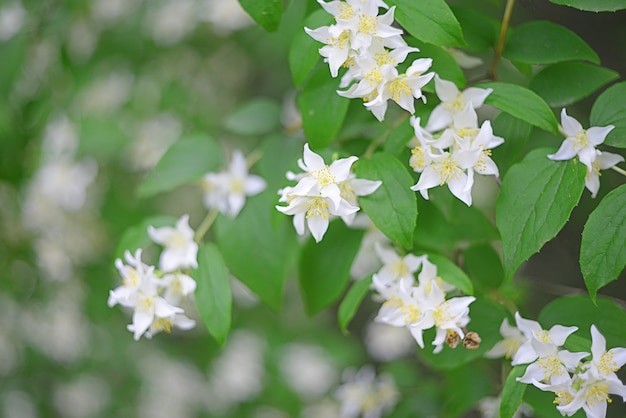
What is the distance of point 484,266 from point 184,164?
1.89ft

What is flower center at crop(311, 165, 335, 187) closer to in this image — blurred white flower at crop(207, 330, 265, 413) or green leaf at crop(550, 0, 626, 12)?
green leaf at crop(550, 0, 626, 12)

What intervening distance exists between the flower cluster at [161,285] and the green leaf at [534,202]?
0.46 meters

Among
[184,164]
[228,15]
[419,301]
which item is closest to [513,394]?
[419,301]

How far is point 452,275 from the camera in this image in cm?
91

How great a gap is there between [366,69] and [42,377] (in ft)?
6.60

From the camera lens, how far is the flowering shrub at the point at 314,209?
32.9 inches

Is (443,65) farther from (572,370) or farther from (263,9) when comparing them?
(572,370)

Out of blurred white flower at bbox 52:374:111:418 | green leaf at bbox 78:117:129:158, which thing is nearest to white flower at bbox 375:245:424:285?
green leaf at bbox 78:117:129:158

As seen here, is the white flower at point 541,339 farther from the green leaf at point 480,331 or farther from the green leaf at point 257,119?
the green leaf at point 257,119

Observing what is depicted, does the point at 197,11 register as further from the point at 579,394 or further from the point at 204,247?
the point at 579,394

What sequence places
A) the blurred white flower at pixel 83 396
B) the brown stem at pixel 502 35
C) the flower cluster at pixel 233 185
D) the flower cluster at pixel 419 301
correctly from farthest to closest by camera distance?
the blurred white flower at pixel 83 396 < the flower cluster at pixel 233 185 < the brown stem at pixel 502 35 < the flower cluster at pixel 419 301

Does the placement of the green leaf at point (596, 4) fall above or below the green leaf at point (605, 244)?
above

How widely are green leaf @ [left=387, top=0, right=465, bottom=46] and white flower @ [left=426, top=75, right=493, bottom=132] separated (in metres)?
0.09

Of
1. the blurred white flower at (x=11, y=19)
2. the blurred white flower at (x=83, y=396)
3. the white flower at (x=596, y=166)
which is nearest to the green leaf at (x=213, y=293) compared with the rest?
the white flower at (x=596, y=166)
